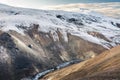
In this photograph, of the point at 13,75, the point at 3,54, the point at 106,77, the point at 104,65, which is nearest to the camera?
the point at 106,77

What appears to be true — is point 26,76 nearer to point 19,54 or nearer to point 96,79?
point 19,54

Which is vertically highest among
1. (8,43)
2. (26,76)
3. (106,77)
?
(106,77)

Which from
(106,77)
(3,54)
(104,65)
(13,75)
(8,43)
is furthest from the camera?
(8,43)

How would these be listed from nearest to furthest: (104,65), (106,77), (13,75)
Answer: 1. (106,77)
2. (104,65)
3. (13,75)

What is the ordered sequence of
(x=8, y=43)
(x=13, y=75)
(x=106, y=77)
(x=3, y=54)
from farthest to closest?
(x=8, y=43) < (x=3, y=54) < (x=13, y=75) < (x=106, y=77)

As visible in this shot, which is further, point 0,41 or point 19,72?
point 0,41

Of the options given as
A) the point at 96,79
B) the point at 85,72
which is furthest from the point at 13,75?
the point at 96,79

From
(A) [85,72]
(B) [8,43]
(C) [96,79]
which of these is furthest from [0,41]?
(C) [96,79]

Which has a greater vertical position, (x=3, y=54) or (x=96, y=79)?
(x=96, y=79)

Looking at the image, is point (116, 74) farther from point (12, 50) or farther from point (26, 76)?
point (12, 50)
